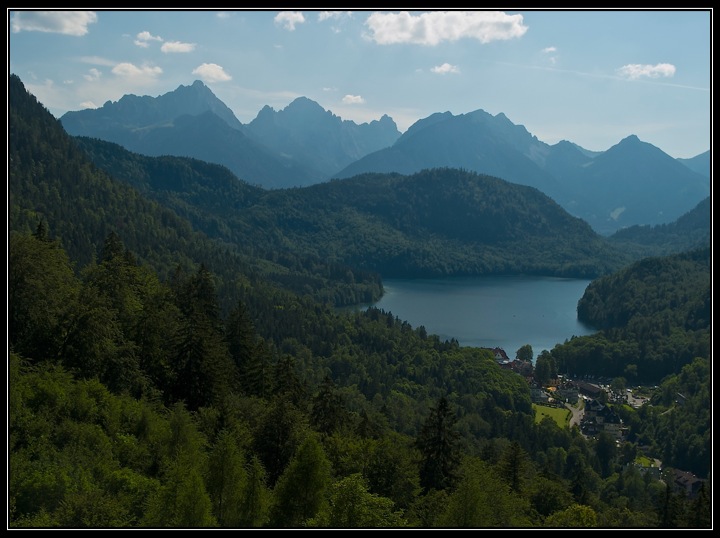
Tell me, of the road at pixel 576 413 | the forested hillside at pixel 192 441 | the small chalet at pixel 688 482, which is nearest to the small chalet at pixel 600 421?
the road at pixel 576 413

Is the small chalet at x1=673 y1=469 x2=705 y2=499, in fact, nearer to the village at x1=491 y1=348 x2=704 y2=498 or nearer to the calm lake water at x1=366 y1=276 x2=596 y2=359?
the village at x1=491 y1=348 x2=704 y2=498

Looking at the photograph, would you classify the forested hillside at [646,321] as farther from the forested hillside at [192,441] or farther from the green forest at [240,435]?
the forested hillside at [192,441]

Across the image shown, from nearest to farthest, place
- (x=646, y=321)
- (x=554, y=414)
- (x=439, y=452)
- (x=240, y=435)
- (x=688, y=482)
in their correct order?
(x=240, y=435) → (x=439, y=452) → (x=688, y=482) → (x=554, y=414) → (x=646, y=321)

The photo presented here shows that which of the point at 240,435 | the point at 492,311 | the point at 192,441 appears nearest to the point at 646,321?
the point at 492,311

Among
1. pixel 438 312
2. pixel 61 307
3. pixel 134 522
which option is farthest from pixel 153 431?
pixel 438 312

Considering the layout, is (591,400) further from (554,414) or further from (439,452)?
(439,452)

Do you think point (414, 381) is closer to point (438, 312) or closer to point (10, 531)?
point (438, 312)

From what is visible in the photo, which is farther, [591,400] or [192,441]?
[591,400]

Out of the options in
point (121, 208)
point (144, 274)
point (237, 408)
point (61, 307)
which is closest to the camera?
point (61, 307)
